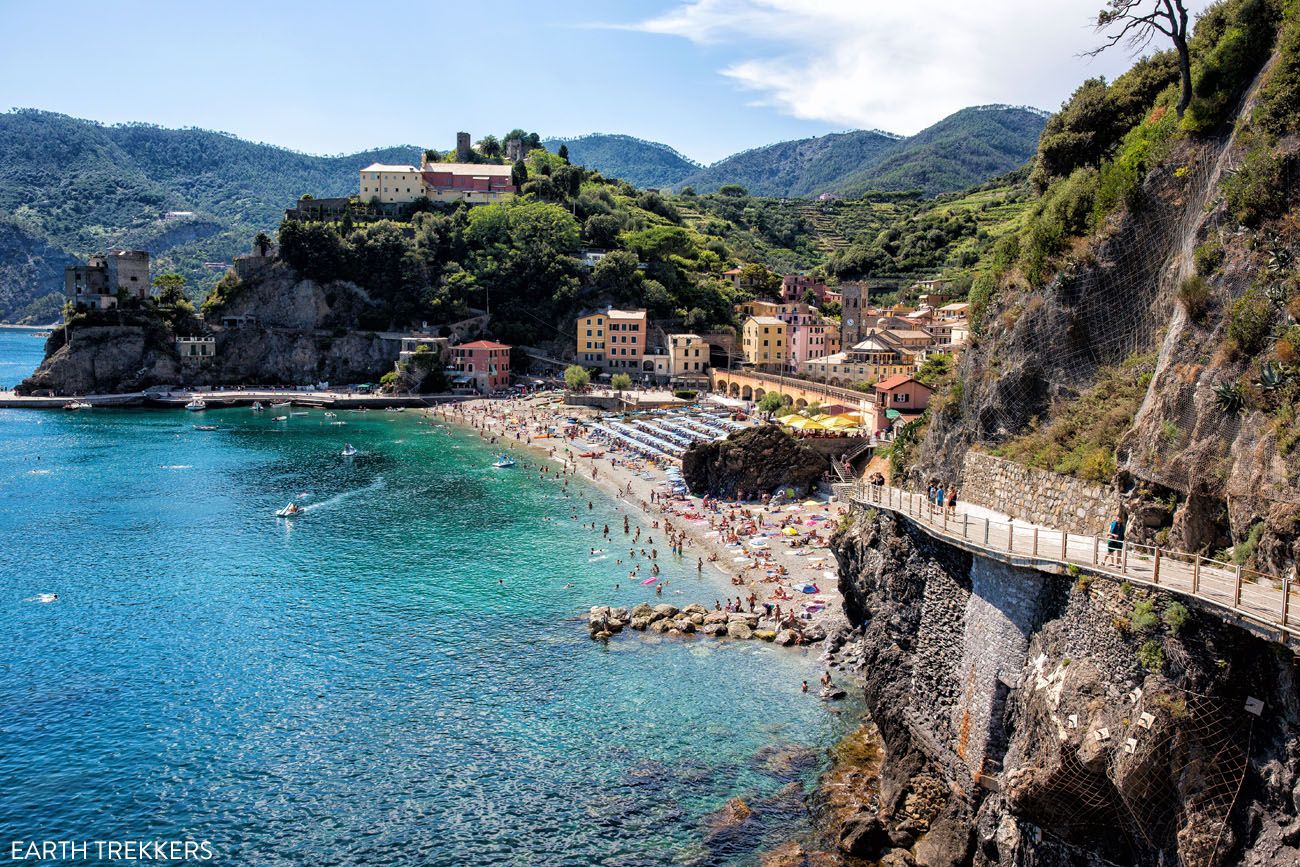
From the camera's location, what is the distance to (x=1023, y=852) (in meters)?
14.0

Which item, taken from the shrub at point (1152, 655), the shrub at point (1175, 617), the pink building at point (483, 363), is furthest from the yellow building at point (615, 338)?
the shrub at point (1175, 617)

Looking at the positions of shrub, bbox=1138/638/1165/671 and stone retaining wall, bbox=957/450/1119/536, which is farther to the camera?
stone retaining wall, bbox=957/450/1119/536

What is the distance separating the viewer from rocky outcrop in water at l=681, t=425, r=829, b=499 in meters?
43.8

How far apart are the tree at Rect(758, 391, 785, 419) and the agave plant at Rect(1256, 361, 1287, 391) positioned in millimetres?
45749

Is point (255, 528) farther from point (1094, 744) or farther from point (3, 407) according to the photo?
point (3, 407)

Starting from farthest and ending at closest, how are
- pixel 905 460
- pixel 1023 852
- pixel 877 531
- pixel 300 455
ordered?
1. pixel 300 455
2. pixel 905 460
3. pixel 877 531
4. pixel 1023 852

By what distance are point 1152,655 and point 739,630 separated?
17248mm

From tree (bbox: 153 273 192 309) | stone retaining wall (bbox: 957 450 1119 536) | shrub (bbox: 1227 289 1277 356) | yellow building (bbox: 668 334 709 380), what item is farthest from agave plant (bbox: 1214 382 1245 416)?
tree (bbox: 153 273 192 309)

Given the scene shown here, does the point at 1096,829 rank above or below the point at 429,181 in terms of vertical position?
below

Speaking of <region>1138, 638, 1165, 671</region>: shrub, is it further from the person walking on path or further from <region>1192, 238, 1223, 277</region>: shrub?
<region>1192, 238, 1223, 277</region>: shrub

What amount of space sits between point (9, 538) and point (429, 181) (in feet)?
252

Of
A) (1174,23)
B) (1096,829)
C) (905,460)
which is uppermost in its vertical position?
(1174,23)

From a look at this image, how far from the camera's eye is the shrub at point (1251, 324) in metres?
12.8

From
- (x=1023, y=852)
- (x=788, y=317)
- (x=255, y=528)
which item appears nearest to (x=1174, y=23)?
(x=1023, y=852)
